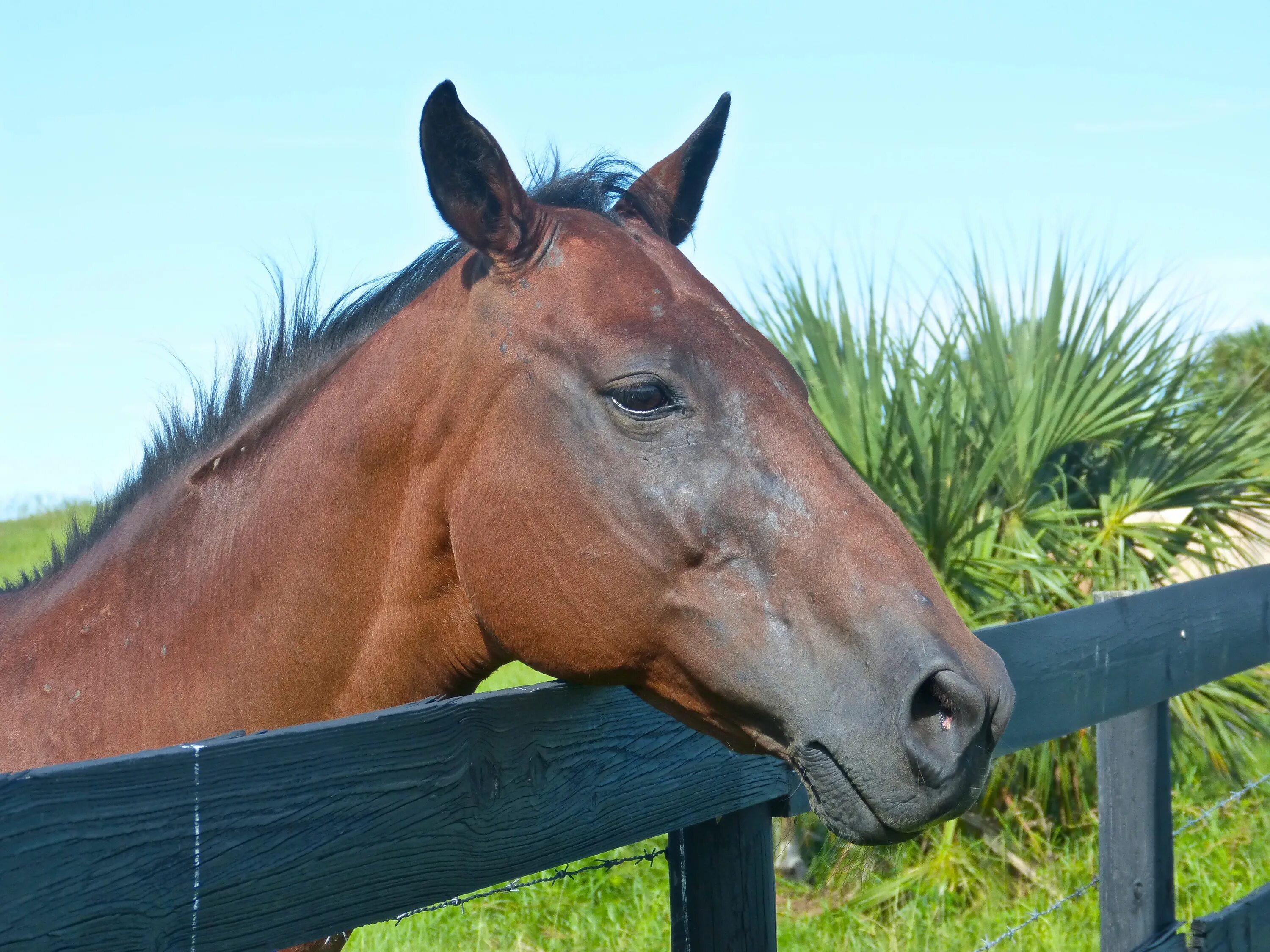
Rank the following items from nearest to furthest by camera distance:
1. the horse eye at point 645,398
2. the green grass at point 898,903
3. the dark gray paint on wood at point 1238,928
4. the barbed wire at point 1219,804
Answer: the horse eye at point 645,398 → the dark gray paint on wood at point 1238,928 → the barbed wire at point 1219,804 → the green grass at point 898,903

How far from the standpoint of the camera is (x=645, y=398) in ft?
6.27

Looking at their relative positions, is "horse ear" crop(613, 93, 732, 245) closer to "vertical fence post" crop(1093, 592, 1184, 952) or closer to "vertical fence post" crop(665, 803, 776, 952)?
"vertical fence post" crop(665, 803, 776, 952)

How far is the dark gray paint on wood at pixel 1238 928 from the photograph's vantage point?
3.08 m

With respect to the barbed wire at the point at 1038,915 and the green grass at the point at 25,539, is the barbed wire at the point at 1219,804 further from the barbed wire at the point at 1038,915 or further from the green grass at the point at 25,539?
the green grass at the point at 25,539

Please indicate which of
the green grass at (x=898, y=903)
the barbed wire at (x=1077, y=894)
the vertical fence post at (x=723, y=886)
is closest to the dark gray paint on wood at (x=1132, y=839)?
the barbed wire at (x=1077, y=894)

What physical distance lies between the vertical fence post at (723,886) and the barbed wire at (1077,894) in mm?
898

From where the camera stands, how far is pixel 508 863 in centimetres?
170

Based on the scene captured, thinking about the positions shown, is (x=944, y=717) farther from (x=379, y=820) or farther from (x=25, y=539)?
(x=25, y=539)

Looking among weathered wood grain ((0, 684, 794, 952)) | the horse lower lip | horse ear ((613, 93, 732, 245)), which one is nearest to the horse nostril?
the horse lower lip

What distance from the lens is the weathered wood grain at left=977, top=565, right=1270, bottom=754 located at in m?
2.74

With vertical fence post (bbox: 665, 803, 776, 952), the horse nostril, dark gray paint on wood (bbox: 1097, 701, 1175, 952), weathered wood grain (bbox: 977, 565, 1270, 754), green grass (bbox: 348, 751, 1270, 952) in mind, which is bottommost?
green grass (bbox: 348, 751, 1270, 952)

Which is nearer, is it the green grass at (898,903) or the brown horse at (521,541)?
the brown horse at (521,541)

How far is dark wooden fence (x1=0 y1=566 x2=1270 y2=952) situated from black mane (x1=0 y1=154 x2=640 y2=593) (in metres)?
1.02

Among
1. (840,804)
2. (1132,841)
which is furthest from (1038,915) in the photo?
(840,804)
